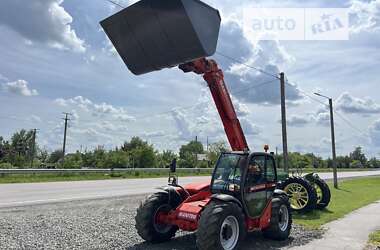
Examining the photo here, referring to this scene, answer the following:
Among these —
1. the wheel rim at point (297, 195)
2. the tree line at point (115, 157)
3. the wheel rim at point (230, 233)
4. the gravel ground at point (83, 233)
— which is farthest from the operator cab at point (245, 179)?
the tree line at point (115, 157)

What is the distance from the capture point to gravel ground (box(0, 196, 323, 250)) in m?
8.01

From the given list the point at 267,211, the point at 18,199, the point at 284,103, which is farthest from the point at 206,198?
the point at 284,103

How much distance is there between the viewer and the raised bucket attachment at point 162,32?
805 centimetres

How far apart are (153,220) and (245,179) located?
1.99m

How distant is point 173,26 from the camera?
8219 millimetres

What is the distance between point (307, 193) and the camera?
13.7 metres

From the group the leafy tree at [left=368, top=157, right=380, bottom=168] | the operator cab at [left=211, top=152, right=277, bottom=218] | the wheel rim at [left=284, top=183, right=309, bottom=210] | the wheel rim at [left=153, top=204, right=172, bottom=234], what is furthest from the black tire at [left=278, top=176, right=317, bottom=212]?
the leafy tree at [left=368, top=157, right=380, bottom=168]

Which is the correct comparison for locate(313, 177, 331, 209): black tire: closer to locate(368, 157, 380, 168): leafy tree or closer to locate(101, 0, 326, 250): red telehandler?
locate(101, 0, 326, 250): red telehandler

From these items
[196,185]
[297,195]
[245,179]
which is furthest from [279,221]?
[297,195]

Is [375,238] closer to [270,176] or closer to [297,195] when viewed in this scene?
[270,176]

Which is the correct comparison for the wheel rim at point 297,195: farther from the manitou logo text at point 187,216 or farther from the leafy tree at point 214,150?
the leafy tree at point 214,150

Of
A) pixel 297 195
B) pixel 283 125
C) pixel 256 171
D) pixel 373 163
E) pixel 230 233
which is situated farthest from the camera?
pixel 373 163

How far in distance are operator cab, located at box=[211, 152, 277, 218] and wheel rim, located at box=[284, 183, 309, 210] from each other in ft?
17.0

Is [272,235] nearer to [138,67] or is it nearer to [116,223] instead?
[116,223]
